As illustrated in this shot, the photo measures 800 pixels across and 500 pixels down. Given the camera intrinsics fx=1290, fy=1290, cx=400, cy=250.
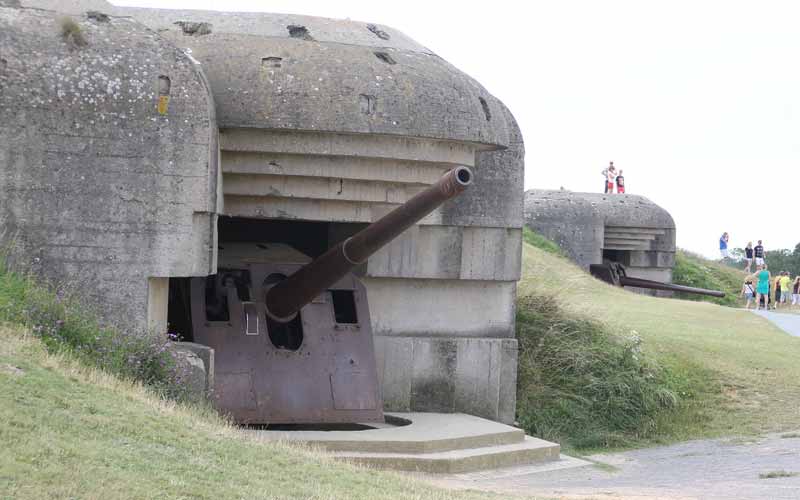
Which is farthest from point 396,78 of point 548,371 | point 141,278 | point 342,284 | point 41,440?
point 41,440

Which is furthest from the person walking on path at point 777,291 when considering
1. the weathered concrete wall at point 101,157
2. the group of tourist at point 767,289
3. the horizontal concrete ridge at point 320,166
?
the weathered concrete wall at point 101,157

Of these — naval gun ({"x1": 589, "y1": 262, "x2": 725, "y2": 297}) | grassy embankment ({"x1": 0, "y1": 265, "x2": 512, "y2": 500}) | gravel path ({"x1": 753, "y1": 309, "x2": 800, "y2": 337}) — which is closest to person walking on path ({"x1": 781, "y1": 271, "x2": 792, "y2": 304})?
naval gun ({"x1": 589, "y1": 262, "x2": 725, "y2": 297})

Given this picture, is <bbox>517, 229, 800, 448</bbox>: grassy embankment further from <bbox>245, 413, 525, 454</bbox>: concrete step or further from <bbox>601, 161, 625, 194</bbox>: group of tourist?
<bbox>601, 161, 625, 194</bbox>: group of tourist

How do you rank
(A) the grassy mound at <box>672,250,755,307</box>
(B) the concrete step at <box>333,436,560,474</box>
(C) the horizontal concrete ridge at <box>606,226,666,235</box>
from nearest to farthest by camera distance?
1. (B) the concrete step at <box>333,436,560,474</box>
2. (C) the horizontal concrete ridge at <box>606,226,666,235</box>
3. (A) the grassy mound at <box>672,250,755,307</box>

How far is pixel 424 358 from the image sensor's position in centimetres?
1109

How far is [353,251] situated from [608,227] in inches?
664

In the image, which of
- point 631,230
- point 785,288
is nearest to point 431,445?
point 631,230

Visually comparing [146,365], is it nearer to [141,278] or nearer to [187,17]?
[141,278]

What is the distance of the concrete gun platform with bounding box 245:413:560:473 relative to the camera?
28.6 ft

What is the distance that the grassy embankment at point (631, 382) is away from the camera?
11883mm

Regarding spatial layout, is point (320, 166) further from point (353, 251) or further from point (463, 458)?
point (463, 458)

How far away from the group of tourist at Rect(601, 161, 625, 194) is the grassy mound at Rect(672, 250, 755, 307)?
2111mm

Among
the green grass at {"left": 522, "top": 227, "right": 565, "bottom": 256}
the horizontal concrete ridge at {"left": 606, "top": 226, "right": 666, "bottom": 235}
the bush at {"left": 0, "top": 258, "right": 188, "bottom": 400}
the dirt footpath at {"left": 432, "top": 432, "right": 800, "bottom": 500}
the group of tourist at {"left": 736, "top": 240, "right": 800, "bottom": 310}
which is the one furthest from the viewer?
the horizontal concrete ridge at {"left": 606, "top": 226, "right": 666, "bottom": 235}

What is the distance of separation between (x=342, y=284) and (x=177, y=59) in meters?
2.68
